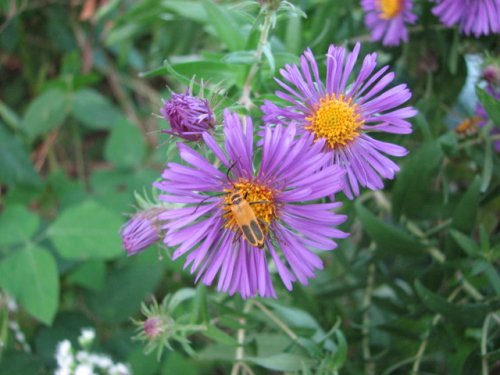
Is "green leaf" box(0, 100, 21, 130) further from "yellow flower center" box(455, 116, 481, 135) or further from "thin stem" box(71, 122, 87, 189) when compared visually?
"yellow flower center" box(455, 116, 481, 135)

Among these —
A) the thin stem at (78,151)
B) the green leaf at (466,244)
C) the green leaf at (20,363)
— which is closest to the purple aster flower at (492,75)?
the green leaf at (466,244)

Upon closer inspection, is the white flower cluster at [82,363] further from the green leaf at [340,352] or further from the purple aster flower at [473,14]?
the purple aster flower at [473,14]

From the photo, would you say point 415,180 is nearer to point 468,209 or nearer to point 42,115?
point 468,209

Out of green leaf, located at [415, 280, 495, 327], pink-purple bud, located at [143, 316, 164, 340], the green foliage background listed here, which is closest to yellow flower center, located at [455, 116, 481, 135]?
the green foliage background

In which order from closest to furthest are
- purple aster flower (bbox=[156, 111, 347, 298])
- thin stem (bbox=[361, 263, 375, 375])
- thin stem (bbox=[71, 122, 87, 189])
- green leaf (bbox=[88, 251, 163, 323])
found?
purple aster flower (bbox=[156, 111, 347, 298]) → thin stem (bbox=[361, 263, 375, 375]) → green leaf (bbox=[88, 251, 163, 323]) → thin stem (bbox=[71, 122, 87, 189])

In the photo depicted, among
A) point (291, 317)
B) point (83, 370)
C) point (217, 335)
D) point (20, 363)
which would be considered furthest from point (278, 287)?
point (20, 363)

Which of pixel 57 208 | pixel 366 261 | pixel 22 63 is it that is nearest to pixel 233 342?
pixel 366 261
